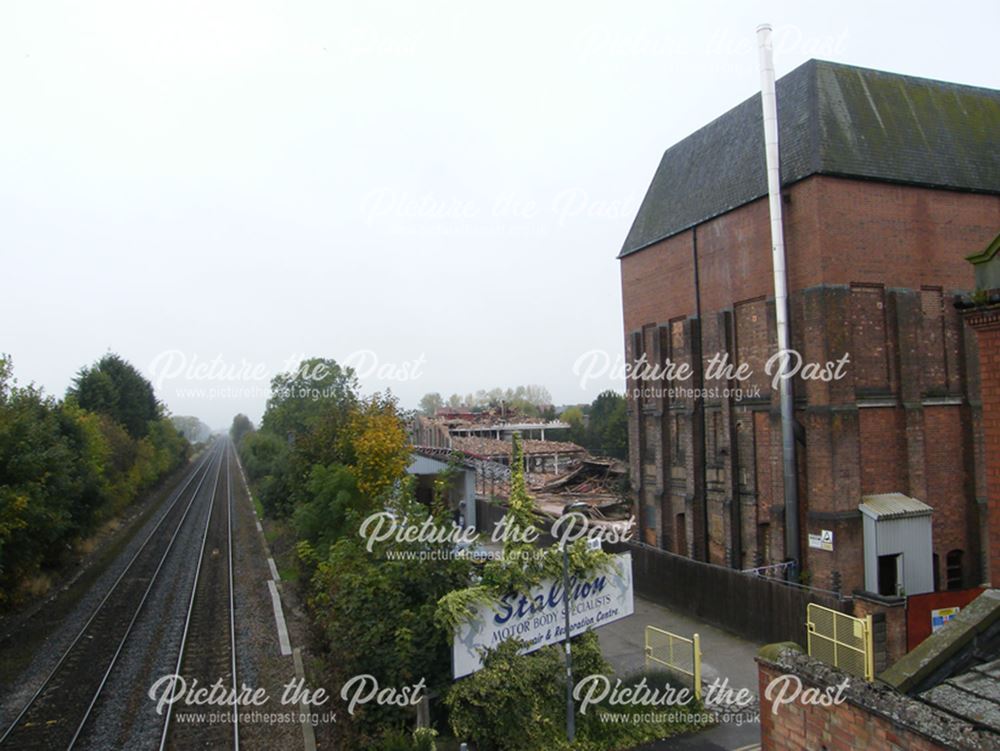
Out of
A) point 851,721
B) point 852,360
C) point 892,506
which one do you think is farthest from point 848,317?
point 851,721

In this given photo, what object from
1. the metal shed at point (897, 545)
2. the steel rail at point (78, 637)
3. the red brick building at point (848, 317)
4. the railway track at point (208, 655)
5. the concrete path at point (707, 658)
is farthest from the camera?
the red brick building at point (848, 317)

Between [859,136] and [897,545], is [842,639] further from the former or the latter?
[859,136]

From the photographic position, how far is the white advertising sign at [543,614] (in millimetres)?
10148

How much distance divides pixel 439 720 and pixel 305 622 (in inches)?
318

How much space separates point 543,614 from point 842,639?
7.23 metres

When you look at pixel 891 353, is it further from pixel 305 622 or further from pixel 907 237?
pixel 305 622

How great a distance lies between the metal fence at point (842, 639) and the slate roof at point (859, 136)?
10767 mm

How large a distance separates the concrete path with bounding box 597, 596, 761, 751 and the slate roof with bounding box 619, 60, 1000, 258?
12.0 meters

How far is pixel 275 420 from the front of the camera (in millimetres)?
63781

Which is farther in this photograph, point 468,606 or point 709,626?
point 709,626

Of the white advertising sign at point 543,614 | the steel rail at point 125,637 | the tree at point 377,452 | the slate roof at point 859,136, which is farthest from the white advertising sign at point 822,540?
the steel rail at point 125,637

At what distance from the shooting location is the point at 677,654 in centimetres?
1409

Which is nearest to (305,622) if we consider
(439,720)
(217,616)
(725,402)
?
(217,616)

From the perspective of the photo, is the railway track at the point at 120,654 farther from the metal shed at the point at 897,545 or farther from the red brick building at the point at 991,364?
the metal shed at the point at 897,545
